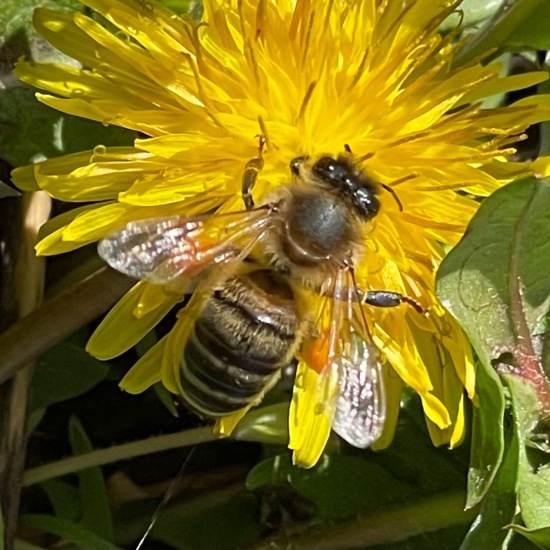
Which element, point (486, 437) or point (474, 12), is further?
point (474, 12)

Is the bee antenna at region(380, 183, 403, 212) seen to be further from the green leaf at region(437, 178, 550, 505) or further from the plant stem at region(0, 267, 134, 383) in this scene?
the plant stem at region(0, 267, 134, 383)

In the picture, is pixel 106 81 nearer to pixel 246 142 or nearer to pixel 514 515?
pixel 246 142

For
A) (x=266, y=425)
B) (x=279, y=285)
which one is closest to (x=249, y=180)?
(x=279, y=285)

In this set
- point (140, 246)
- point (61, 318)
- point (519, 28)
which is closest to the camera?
point (140, 246)

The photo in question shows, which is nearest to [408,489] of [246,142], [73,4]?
[246,142]

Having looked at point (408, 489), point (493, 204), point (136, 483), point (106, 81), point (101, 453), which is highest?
point (493, 204)

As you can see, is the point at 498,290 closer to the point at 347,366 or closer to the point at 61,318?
the point at 347,366
